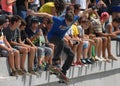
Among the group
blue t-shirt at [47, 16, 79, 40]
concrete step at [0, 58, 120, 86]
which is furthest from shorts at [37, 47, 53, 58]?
blue t-shirt at [47, 16, 79, 40]

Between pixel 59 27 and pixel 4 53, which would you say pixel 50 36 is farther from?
pixel 4 53

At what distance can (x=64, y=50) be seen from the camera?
413 inches

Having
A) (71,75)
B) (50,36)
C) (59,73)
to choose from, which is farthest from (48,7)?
(59,73)

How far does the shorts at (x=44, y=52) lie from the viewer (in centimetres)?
966

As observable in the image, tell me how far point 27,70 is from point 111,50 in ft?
14.0

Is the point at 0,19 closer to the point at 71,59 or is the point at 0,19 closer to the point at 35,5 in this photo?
the point at 71,59

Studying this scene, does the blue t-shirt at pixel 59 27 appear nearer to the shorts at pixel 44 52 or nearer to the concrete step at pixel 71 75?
the shorts at pixel 44 52

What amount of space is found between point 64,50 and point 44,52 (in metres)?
0.74

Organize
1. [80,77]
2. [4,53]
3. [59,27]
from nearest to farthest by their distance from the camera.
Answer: [4,53], [59,27], [80,77]

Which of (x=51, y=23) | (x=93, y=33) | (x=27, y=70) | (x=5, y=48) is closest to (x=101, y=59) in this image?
(x=93, y=33)

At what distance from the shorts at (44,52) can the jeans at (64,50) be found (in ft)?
1.45

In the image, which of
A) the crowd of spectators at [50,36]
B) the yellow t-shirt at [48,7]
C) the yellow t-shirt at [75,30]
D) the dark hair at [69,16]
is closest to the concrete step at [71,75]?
the crowd of spectators at [50,36]

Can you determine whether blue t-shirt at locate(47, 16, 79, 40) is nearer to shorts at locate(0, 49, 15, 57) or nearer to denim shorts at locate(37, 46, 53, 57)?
denim shorts at locate(37, 46, 53, 57)

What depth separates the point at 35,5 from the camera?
12.0 metres
